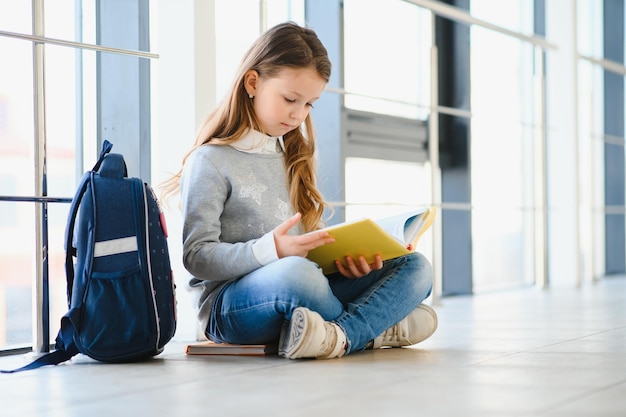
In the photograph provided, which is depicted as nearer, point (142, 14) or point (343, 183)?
point (142, 14)

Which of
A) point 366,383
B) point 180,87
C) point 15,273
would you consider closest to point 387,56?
point 180,87

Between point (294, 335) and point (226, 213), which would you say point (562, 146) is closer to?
point (226, 213)

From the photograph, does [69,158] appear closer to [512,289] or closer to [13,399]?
[13,399]

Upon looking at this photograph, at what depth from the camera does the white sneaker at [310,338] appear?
1.61 m

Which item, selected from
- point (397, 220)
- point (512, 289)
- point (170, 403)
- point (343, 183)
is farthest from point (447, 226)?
point (170, 403)

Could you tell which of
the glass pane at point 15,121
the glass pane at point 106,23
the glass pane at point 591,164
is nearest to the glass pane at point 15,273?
the glass pane at point 15,121

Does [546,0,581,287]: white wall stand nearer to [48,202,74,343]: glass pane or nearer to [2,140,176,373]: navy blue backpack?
[48,202,74,343]: glass pane

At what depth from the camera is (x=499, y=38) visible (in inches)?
162

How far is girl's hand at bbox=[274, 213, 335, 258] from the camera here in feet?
5.33

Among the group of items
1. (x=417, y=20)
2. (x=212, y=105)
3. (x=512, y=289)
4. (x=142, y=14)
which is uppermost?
(x=417, y=20)

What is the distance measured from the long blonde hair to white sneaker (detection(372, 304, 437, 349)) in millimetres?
268

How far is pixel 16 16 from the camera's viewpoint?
2102 millimetres

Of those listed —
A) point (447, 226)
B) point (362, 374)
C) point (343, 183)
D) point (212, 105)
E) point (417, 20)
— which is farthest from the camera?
point (447, 226)

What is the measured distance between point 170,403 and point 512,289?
3.07 metres
